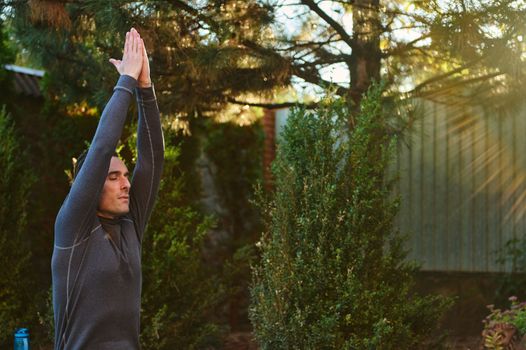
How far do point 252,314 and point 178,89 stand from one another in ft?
7.43

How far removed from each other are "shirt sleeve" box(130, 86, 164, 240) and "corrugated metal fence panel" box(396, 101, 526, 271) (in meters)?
5.43

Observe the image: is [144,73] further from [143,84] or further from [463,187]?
[463,187]

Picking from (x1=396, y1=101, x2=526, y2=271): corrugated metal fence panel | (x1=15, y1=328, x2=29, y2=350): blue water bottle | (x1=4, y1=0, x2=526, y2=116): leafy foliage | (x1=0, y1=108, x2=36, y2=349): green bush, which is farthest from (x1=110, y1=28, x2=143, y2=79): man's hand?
(x1=396, y1=101, x2=526, y2=271): corrugated metal fence panel

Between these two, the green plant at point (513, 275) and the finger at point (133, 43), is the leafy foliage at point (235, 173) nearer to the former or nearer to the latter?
the green plant at point (513, 275)

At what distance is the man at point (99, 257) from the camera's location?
2494mm

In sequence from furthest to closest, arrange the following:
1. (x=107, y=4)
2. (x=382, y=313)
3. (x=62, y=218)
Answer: (x=107, y=4)
(x=382, y=313)
(x=62, y=218)

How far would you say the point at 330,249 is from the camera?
452cm

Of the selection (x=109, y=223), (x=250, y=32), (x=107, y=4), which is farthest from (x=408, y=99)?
(x=109, y=223)

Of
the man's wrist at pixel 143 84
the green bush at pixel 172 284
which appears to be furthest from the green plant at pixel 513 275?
the man's wrist at pixel 143 84

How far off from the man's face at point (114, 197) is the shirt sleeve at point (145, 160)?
0.39 feet

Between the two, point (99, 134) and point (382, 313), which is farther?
point (382, 313)

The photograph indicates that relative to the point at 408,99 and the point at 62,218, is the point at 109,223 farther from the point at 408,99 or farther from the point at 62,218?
the point at 408,99

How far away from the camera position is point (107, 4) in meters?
5.24

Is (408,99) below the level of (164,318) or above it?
above
